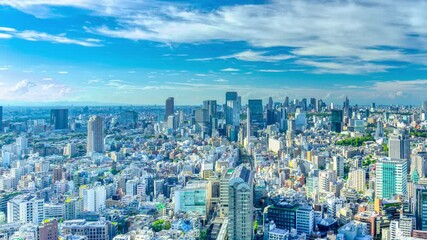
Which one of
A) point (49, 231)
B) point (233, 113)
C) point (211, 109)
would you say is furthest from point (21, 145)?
point (233, 113)

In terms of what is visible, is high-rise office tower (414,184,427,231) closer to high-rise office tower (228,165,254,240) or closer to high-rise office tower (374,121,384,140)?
high-rise office tower (228,165,254,240)

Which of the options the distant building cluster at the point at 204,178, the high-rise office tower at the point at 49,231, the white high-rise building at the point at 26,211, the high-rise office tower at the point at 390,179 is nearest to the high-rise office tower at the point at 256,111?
the distant building cluster at the point at 204,178

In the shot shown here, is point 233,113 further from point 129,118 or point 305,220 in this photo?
point 305,220

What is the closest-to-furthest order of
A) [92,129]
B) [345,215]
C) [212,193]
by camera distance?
[345,215] → [212,193] → [92,129]

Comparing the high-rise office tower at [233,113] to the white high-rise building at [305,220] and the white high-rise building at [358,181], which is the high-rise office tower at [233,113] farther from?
the white high-rise building at [305,220]

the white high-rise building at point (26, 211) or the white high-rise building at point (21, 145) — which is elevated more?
the white high-rise building at point (21, 145)

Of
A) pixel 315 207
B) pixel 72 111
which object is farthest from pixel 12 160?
pixel 315 207

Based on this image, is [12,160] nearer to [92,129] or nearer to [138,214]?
[92,129]
